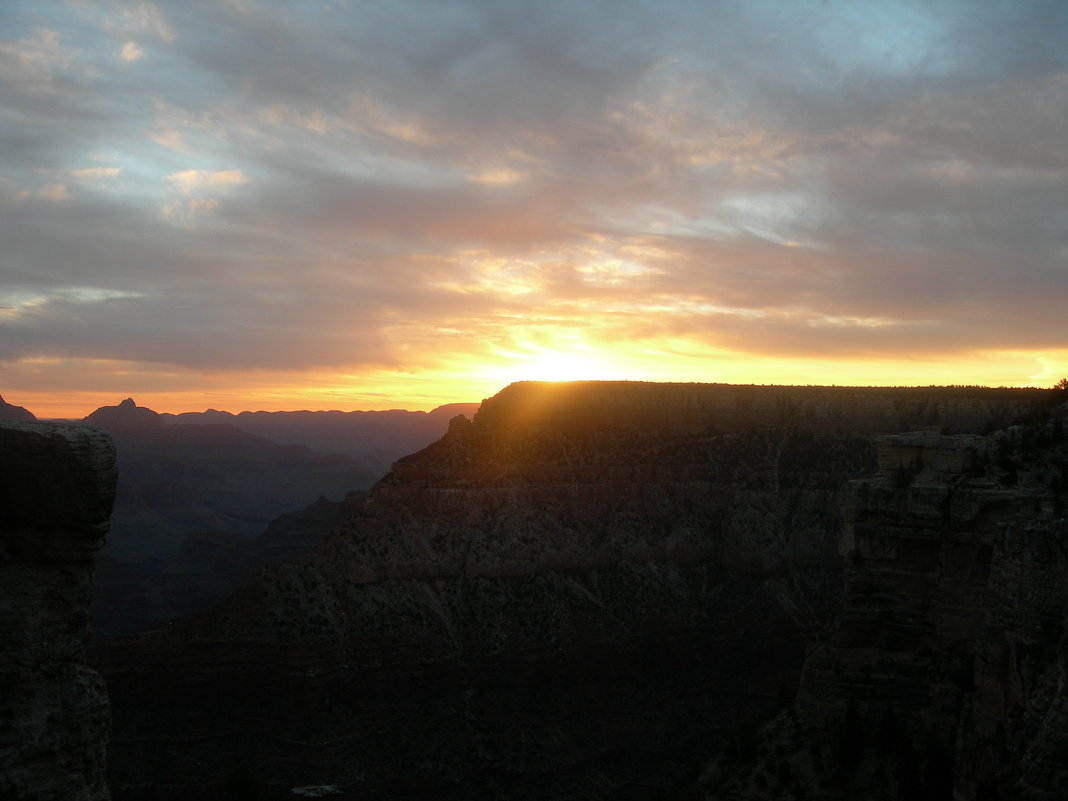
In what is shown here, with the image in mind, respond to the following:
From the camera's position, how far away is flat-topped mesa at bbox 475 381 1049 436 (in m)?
70.2

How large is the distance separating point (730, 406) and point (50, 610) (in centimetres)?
6470

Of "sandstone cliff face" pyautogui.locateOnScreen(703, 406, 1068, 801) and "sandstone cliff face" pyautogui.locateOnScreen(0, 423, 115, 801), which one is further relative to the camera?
"sandstone cliff face" pyautogui.locateOnScreen(703, 406, 1068, 801)

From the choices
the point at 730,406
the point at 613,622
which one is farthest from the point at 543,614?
the point at 730,406

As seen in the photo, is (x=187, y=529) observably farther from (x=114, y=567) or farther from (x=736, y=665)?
(x=736, y=665)

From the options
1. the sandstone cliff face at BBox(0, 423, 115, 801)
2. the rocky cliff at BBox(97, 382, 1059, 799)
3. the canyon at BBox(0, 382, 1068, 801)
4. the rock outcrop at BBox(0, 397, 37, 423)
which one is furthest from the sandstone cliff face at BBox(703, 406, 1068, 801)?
the rock outcrop at BBox(0, 397, 37, 423)

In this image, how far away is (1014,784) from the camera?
16422 millimetres

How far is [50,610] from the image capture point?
1552 cm

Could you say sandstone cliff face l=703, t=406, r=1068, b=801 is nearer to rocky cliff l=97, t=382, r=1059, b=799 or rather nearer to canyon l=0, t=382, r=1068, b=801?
canyon l=0, t=382, r=1068, b=801

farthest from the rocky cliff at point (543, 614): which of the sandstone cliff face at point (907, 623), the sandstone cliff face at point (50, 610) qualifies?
the sandstone cliff face at point (50, 610)

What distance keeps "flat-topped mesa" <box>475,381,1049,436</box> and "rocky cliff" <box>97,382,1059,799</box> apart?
0.18m

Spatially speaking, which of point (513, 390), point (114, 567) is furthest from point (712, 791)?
point (114, 567)

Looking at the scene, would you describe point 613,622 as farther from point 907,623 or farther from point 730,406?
point 907,623

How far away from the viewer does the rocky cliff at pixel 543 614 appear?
1871 inches

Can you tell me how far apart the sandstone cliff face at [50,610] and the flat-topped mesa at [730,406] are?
53.8 metres
